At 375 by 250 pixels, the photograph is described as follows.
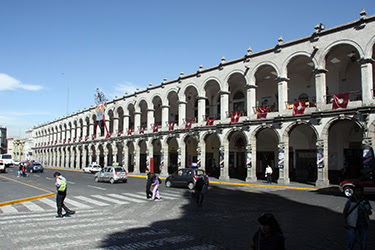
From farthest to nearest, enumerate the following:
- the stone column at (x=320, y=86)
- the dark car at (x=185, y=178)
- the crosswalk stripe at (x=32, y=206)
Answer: the stone column at (x=320, y=86)
the dark car at (x=185, y=178)
the crosswalk stripe at (x=32, y=206)

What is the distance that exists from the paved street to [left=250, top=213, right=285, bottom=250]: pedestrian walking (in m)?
3.61

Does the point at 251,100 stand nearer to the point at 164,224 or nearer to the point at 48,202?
the point at 48,202

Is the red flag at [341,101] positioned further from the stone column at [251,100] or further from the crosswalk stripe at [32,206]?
the crosswalk stripe at [32,206]

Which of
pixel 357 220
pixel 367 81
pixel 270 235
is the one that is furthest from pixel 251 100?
pixel 270 235

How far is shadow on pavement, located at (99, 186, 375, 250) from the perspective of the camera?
293 inches

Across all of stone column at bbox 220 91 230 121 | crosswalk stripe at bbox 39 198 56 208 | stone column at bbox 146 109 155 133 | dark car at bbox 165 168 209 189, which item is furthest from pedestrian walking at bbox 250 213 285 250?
stone column at bbox 146 109 155 133

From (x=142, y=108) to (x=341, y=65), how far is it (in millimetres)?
29113

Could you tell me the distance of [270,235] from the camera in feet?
12.6

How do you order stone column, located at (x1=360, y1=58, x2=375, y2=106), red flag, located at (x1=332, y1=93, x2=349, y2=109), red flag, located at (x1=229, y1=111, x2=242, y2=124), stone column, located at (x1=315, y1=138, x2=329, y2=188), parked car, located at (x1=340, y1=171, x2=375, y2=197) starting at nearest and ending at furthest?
1. parked car, located at (x1=340, y1=171, x2=375, y2=197)
2. stone column, located at (x1=360, y1=58, x2=375, y2=106)
3. red flag, located at (x1=332, y1=93, x2=349, y2=109)
4. stone column, located at (x1=315, y1=138, x2=329, y2=188)
5. red flag, located at (x1=229, y1=111, x2=242, y2=124)

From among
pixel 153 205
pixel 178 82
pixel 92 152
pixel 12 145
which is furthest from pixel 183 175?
pixel 12 145

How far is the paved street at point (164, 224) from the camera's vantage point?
24.6 ft

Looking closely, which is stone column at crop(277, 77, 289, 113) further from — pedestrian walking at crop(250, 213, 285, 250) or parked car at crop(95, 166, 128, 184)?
pedestrian walking at crop(250, 213, 285, 250)

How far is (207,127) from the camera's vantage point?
31.4 metres

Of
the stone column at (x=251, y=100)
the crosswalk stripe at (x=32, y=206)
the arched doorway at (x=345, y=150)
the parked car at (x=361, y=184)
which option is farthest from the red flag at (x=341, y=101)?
the crosswalk stripe at (x=32, y=206)
